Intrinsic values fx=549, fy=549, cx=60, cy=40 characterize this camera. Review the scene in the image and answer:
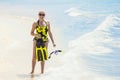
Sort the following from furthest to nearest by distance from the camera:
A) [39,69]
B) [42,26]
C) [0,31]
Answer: [0,31]
[39,69]
[42,26]

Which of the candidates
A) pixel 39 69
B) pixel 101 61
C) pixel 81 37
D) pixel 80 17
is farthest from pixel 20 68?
pixel 80 17

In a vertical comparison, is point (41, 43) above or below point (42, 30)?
below

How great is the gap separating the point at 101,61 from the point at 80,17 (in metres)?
16.7

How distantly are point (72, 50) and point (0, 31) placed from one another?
3.46 meters

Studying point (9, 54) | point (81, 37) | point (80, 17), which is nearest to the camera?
point (9, 54)

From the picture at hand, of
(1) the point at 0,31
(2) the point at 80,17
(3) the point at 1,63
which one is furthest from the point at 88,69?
(2) the point at 80,17

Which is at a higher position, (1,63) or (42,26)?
(42,26)

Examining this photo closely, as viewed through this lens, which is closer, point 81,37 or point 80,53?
point 80,53

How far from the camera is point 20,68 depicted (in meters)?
12.7

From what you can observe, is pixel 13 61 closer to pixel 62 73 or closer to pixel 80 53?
pixel 62 73

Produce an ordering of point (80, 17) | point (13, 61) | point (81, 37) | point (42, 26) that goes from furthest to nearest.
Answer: point (80, 17) → point (81, 37) → point (13, 61) → point (42, 26)

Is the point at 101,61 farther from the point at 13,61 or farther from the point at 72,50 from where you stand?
the point at 13,61

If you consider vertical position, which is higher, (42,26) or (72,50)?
(42,26)

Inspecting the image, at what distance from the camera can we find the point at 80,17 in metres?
31.7
